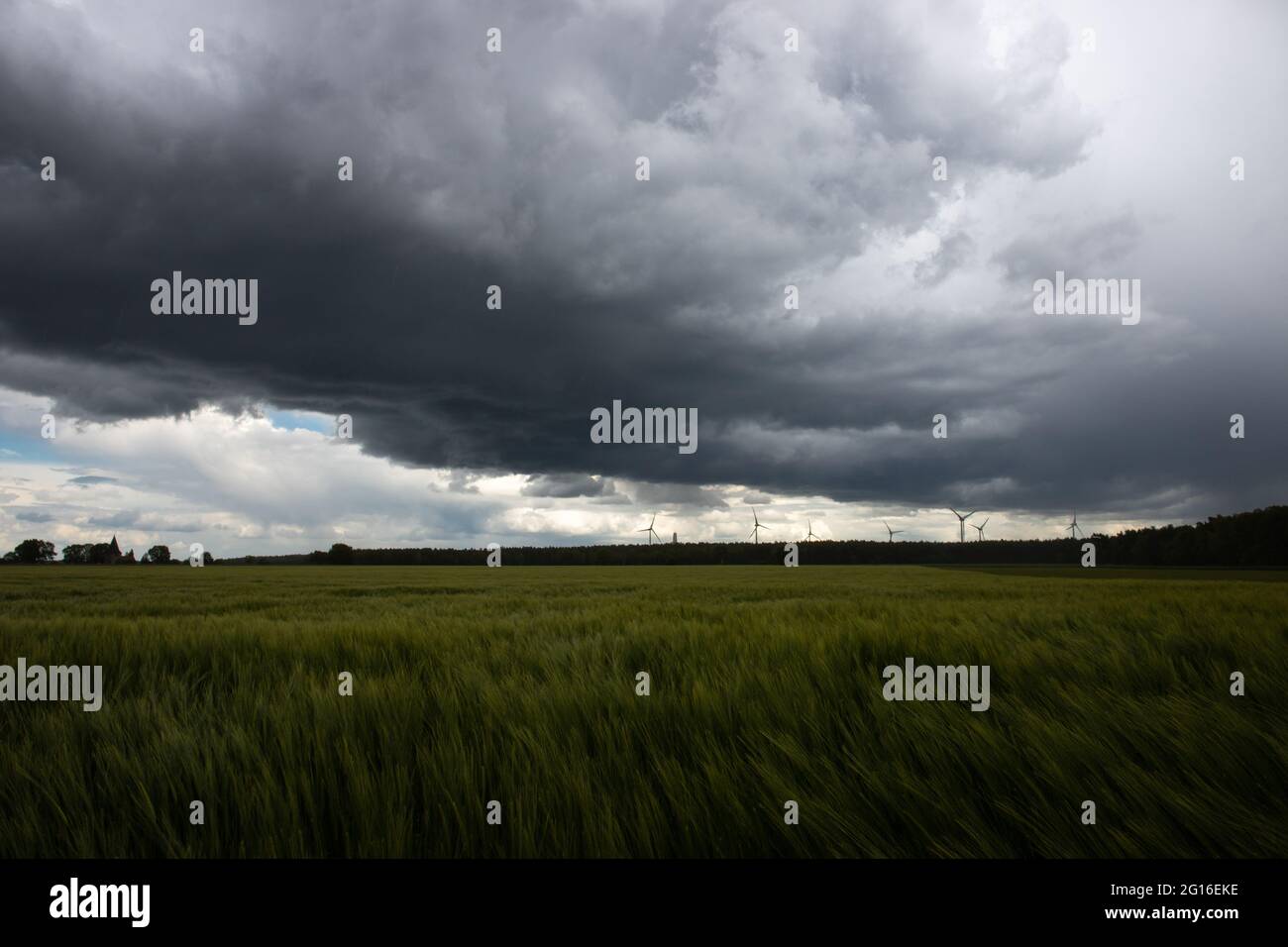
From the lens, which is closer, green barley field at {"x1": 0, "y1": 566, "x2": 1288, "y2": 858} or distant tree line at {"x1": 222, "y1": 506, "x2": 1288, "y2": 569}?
green barley field at {"x1": 0, "y1": 566, "x2": 1288, "y2": 858}

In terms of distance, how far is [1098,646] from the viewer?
13.8 ft

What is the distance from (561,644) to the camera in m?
4.54

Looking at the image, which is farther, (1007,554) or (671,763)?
(1007,554)

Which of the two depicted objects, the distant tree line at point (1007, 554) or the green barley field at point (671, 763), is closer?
the green barley field at point (671, 763)

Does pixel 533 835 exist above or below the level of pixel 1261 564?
above
